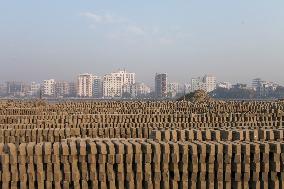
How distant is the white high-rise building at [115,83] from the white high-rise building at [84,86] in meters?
6.66

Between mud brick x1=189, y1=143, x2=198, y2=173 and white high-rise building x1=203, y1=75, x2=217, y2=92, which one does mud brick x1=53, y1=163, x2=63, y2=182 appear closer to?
mud brick x1=189, y1=143, x2=198, y2=173

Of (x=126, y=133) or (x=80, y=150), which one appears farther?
(x=126, y=133)

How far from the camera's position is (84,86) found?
15512cm

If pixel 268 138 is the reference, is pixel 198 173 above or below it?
below

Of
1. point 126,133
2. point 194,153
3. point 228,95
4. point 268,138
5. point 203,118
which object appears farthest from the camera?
point 228,95

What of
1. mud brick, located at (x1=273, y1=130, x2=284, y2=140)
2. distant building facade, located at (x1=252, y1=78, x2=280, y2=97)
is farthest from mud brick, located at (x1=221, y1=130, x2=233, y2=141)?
distant building facade, located at (x1=252, y1=78, x2=280, y2=97)

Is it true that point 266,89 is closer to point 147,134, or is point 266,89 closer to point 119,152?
point 147,134

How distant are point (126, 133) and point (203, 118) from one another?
449 cm

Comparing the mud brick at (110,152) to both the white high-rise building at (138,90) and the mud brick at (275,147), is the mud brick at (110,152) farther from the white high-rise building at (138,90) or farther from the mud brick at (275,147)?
Answer: the white high-rise building at (138,90)

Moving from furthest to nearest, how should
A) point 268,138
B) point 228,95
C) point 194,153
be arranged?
point 228,95 → point 268,138 → point 194,153

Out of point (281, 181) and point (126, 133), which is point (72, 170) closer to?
point (281, 181)

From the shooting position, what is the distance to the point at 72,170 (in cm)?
518

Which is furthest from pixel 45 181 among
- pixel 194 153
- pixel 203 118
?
pixel 203 118

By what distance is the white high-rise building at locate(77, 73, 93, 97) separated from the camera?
152250 mm
